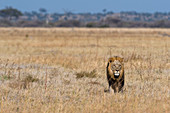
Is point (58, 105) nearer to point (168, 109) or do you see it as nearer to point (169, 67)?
point (168, 109)

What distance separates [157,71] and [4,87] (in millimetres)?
5761

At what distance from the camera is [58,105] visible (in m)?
7.88

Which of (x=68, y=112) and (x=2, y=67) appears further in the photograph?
(x=2, y=67)

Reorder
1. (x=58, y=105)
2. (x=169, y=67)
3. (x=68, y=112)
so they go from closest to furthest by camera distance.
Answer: (x=68, y=112) < (x=58, y=105) < (x=169, y=67)

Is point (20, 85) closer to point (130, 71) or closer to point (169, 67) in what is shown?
point (130, 71)

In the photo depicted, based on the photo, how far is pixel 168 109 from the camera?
24.5ft

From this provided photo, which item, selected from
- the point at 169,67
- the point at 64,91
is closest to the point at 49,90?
the point at 64,91

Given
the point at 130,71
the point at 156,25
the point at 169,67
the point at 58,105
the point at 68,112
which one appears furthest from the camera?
the point at 156,25

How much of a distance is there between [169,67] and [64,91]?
629 cm

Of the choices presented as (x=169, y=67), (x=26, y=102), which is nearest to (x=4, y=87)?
(x=26, y=102)

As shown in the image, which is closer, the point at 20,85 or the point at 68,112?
the point at 68,112

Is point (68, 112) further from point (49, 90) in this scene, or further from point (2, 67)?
point (2, 67)

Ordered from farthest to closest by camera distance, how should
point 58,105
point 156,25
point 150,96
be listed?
point 156,25 < point 150,96 < point 58,105

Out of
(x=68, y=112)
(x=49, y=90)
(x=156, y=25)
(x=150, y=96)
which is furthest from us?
(x=156, y=25)
